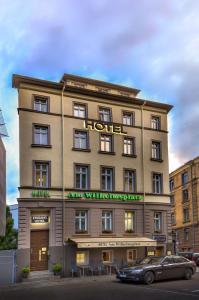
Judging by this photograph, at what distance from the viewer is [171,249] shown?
4209 cm

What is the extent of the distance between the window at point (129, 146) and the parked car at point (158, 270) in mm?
14682

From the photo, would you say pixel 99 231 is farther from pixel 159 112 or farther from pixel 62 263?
pixel 159 112

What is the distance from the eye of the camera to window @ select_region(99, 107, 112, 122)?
41.6m

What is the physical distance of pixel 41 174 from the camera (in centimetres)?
3712

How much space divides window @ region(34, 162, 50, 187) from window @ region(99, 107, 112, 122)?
719cm

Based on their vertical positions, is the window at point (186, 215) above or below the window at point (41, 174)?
below

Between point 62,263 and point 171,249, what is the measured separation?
11.1m

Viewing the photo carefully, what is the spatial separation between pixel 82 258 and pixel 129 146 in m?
11.0

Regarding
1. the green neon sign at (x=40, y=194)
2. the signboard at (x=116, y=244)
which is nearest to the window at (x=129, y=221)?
the signboard at (x=116, y=244)

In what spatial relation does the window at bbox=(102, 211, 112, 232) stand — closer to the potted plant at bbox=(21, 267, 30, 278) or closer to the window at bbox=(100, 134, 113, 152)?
the window at bbox=(100, 134, 113, 152)

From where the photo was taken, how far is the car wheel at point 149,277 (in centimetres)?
2656

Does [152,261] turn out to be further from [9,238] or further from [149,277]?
[9,238]

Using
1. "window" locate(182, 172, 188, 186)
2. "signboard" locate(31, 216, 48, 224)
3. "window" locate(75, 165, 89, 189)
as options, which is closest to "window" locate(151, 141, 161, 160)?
"window" locate(75, 165, 89, 189)

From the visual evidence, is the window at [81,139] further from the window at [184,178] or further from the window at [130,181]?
the window at [184,178]
